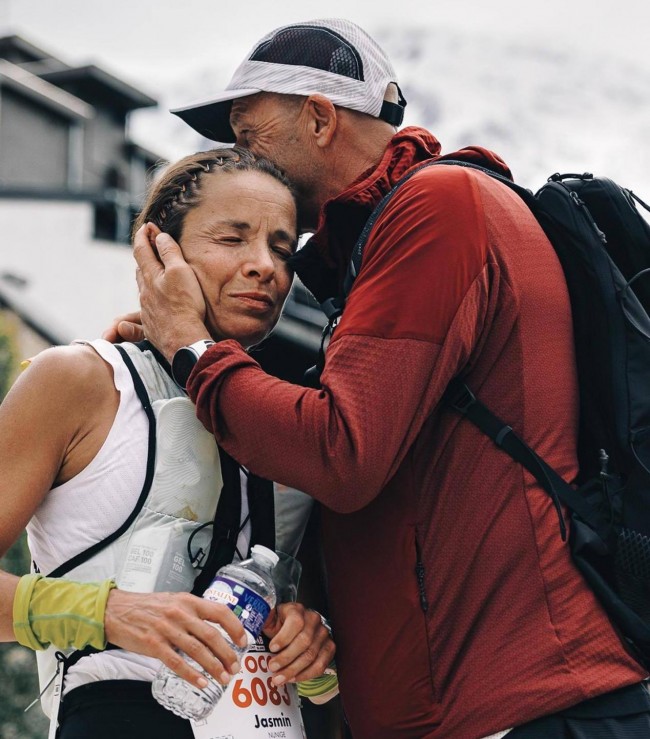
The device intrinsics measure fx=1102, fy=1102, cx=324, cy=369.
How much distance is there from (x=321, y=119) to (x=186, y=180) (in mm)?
420

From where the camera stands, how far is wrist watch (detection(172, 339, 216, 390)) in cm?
253

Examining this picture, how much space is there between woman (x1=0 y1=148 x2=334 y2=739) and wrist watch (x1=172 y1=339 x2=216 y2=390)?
137 millimetres

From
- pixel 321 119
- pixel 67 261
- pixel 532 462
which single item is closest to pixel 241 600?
pixel 532 462

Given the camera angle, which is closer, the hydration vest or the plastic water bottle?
the plastic water bottle

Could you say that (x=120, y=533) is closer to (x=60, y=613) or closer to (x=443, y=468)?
(x=60, y=613)

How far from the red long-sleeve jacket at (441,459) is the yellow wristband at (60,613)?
439 millimetres

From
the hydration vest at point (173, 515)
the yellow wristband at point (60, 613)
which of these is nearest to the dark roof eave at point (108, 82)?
the hydration vest at point (173, 515)

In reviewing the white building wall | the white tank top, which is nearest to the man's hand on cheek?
the white tank top

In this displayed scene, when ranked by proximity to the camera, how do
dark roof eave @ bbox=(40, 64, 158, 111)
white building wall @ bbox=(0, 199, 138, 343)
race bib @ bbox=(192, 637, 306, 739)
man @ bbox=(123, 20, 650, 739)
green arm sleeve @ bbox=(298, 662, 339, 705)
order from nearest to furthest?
1. man @ bbox=(123, 20, 650, 739)
2. race bib @ bbox=(192, 637, 306, 739)
3. green arm sleeve @ bbox=(298, 662, 339, 705)
4. white building wall @ bbox=(0, 199, 138, 343)
5. dark roof eave @ bbox=(40, 64, 158, 111)

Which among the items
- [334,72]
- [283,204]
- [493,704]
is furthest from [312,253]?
[493,704]

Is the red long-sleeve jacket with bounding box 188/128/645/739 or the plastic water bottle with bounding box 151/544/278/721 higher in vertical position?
the red long-sleeve jacket with bounding box 188/128/645/739

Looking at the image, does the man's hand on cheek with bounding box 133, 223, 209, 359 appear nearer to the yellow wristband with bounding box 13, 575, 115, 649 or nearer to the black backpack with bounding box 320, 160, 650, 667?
the black backpack with bounding box 320, 160, 650, 667

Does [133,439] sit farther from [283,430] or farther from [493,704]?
[493,704]

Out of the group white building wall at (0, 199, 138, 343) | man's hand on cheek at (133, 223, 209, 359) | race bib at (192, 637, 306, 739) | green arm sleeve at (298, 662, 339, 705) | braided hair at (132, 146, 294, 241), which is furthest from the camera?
white building wall at (0, 199, 138, 343)
